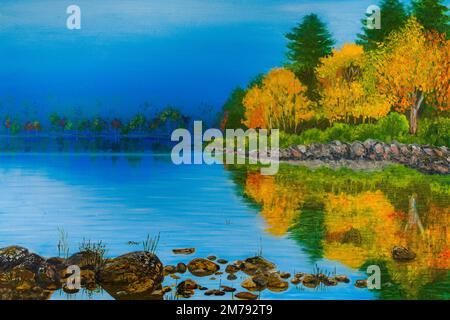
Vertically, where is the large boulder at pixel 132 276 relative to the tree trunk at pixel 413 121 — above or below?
below

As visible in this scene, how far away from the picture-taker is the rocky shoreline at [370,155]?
40934 millimetres

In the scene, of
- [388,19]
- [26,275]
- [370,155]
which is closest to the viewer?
[26,275]

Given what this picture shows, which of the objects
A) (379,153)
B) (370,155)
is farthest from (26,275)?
(370,155)

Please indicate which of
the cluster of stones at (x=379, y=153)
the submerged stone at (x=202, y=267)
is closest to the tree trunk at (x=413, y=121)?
the cluster of stones at (x=379, y=153)

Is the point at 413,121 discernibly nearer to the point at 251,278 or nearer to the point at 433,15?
the point at 433,15

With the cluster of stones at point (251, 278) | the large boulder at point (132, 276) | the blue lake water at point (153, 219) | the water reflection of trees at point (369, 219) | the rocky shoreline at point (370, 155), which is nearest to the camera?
the cluster of stones at point (251, 278)

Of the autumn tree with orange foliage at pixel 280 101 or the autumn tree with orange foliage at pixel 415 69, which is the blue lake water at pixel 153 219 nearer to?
the autumn tree with orange foliage at pixel 415 69

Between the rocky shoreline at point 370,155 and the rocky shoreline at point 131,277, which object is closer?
the rocky shoreline at point 131,277

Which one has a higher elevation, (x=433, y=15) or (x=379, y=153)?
(x=433, y=15)

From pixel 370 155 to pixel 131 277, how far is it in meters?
35.9

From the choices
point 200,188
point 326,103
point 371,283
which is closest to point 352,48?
point 326,103

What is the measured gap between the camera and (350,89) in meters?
57.9

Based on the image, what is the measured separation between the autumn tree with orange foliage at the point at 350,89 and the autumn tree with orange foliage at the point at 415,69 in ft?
7.10

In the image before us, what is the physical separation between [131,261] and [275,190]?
16.8 m
